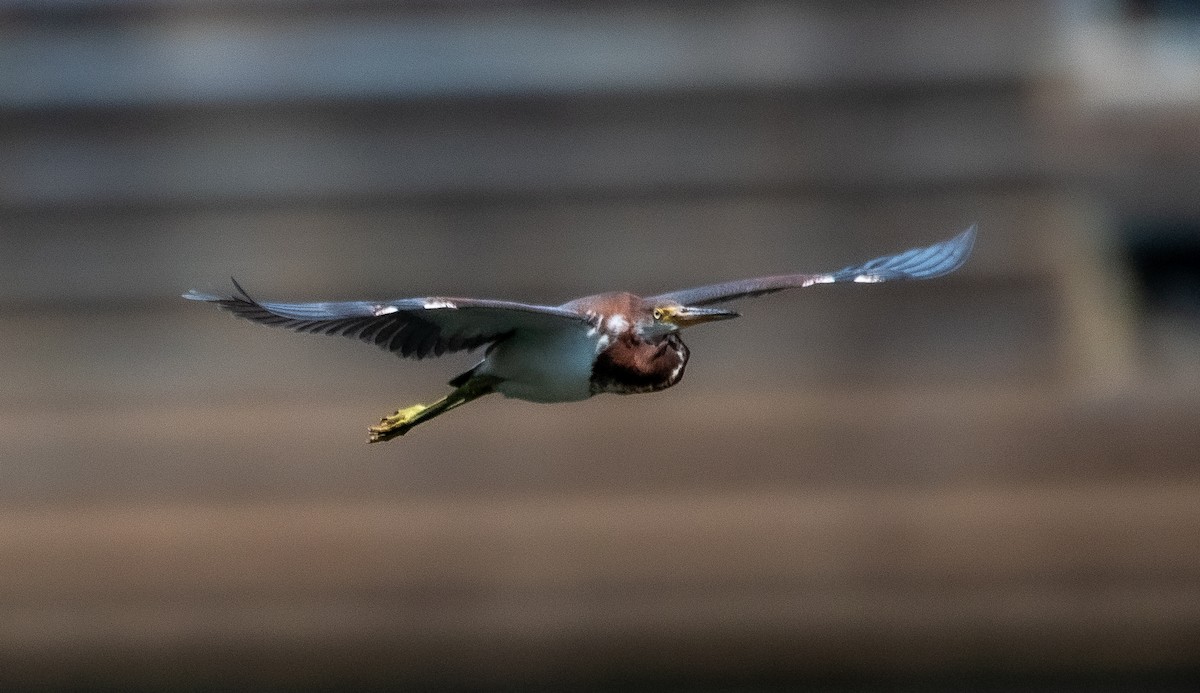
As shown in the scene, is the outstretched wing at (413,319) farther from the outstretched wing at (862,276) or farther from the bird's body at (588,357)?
the outstretched wing at (862,276)

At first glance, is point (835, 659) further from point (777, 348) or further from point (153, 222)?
point (153, 222)

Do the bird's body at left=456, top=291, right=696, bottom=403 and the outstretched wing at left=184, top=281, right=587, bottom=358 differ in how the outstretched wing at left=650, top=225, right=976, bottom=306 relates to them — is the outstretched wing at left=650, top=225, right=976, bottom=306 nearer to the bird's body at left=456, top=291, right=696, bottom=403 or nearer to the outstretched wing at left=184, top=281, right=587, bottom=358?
the bird's body at left=456, top=291, right=696, bottom=403

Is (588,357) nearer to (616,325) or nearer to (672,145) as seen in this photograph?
(616,325)

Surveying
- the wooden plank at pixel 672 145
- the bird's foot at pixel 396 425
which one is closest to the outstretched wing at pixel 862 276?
the bird's foot at pixel 396 425

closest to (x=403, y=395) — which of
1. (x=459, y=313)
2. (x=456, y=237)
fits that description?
(x=456, y=237)

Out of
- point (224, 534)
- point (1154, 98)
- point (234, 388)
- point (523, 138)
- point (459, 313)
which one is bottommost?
point (459, 313)

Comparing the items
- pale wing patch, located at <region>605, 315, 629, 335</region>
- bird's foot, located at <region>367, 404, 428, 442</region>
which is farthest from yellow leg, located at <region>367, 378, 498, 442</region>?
pale wing patch, located at <region>605, 315, 629, 335</region>
